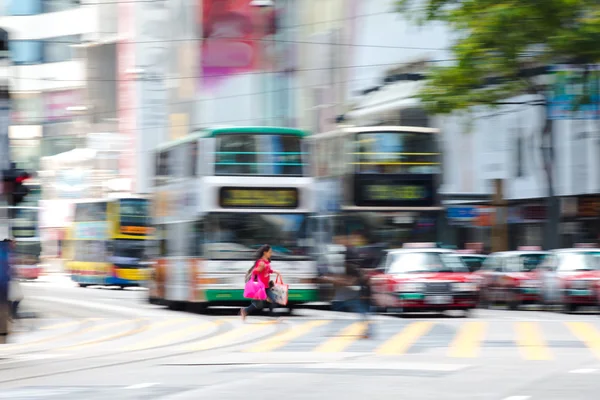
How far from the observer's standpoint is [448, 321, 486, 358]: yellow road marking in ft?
55.7

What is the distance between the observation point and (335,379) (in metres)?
13.5

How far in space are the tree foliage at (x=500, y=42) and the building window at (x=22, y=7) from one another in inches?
2215

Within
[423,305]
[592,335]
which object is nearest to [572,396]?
[592,335]

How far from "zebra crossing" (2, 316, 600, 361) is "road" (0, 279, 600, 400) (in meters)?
0.02

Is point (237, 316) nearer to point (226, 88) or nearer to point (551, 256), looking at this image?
point (551, 256)

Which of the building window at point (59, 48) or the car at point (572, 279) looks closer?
the car at point (572, 279)

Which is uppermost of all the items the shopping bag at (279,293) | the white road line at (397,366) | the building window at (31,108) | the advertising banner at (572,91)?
the building window at (31,108)

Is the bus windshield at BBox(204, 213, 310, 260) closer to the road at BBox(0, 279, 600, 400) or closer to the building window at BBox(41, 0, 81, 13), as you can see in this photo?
the road at BBox(0, 279, 600, 400)

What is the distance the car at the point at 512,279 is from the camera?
105 feet

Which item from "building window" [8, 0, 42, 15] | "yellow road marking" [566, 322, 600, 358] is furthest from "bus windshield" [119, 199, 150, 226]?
"building window" [8, 0, 42, 15]

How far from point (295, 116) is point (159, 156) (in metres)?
35.6

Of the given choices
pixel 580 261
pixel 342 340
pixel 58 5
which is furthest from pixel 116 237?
pixel 58 5

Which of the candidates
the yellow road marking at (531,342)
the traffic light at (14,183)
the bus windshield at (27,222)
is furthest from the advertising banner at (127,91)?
the traffic light at (14,183)

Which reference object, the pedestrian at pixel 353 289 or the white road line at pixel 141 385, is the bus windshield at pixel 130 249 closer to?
the pedestrian at pixel 353 289
